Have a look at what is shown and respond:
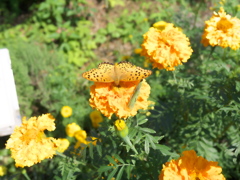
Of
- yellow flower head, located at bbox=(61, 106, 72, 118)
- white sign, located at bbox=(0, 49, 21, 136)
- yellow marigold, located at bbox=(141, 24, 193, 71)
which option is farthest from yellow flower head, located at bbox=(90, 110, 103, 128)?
yellow marigold, located at bbox=(141, 24, 193, 71)

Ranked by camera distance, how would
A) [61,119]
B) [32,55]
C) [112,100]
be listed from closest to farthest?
[112,100] < [61,119] < [32,55]

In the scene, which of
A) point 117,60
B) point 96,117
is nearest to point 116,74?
point 96,117

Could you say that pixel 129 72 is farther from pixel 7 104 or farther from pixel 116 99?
pixel 7 104

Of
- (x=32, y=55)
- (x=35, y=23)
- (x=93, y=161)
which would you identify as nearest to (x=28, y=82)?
(x=32, y=55)

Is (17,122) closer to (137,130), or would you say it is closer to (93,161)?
(93,161)

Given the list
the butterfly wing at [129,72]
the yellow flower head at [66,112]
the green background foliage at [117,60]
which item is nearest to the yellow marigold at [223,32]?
the green background foliage at [117,60]

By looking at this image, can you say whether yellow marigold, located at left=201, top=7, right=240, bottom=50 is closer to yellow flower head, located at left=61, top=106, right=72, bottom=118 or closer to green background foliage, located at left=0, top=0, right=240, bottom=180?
green background foliage, located at left=0, top=0, right=240, bottom=180

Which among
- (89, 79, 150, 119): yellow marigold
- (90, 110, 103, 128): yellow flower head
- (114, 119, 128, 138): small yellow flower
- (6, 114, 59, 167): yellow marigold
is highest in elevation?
(89, 79, 150, 119): yellow marigold

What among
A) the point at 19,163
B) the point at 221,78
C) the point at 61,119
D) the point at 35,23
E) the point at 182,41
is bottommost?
the point at 61,119
